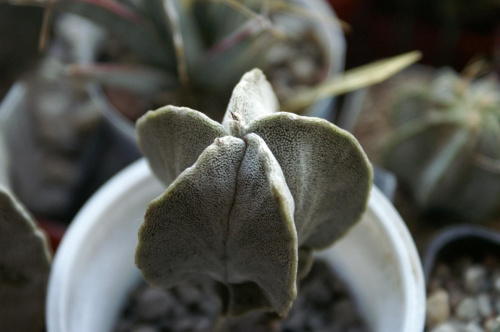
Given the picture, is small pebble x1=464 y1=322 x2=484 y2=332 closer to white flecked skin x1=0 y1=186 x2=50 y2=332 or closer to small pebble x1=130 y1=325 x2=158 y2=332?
small pebble x1=130 y1=325 x2=158 y2=332

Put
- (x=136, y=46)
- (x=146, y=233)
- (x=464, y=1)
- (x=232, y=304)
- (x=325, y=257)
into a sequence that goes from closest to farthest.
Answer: (x=146, y=233)
(x=232, y=304)
(x=325, y=257)
(x=136, y=46)
(x=464, y=1)

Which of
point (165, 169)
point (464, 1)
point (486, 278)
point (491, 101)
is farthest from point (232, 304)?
point (464, 1)

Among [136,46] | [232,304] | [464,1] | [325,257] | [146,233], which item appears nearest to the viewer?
[146,233]

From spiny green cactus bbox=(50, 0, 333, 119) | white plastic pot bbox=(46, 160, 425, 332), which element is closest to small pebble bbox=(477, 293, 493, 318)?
white plastic pot bbox=(46, 160, 425, 332)

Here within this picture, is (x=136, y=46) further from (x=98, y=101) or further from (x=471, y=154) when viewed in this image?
(x=471, y=154)

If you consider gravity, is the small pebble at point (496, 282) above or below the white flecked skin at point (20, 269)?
below

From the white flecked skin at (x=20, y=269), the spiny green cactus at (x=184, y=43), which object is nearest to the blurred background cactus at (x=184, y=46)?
the spiny green cactus at (x=184, y=43)

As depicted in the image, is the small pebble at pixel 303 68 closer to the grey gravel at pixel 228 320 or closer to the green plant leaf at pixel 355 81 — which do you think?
the green plant leaf at pixel 355 81
